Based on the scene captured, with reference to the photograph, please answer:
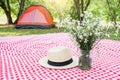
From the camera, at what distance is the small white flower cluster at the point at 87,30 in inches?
Result: 131

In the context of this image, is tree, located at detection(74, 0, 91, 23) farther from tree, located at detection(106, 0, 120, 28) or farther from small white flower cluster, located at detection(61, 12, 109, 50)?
small white flower cluster, located at detection(61, 12, 109, 50)

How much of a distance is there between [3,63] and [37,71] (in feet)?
2.49

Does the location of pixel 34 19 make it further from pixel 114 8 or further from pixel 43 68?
pixel 43 68

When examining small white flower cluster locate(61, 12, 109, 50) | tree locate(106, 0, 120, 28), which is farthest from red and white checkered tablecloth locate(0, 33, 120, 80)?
tree locate(106, 0, 120, 28)

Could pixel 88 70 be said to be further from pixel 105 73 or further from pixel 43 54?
pixel 43 54

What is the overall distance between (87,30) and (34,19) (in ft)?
28.9

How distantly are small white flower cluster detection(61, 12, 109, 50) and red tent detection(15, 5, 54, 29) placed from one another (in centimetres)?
849

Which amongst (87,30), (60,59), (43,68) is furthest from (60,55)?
(87,30)

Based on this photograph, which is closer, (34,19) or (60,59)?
(60,59)

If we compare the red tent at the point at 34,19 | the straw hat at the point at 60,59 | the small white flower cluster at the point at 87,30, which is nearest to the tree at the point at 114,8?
the red tent at the point at 34,19

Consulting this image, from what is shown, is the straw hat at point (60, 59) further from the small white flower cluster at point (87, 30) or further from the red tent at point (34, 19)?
the red tent at point (34, 19)

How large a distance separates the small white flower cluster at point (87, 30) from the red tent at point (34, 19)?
27.8 feet

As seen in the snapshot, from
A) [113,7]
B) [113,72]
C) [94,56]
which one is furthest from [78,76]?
[113,7]

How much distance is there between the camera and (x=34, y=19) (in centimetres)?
1198
